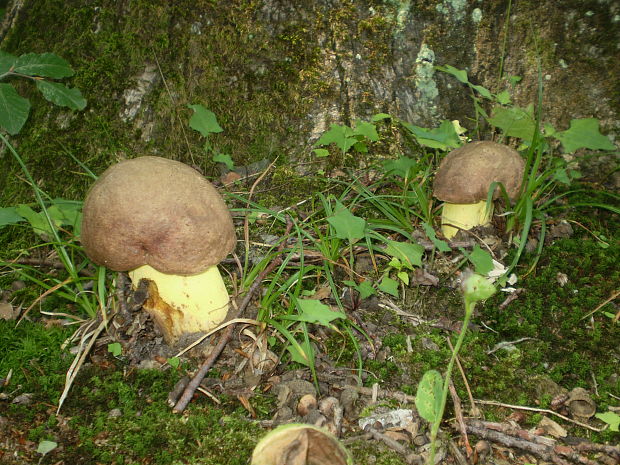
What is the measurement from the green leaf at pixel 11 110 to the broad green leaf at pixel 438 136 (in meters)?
2.28

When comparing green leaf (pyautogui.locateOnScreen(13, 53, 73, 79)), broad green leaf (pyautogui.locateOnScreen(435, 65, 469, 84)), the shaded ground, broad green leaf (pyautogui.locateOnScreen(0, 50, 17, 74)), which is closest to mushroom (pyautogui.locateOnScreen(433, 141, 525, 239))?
the shaded ground

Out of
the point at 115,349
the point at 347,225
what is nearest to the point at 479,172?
the point at 347,225

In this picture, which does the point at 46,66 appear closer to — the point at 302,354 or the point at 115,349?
the point at 115,349

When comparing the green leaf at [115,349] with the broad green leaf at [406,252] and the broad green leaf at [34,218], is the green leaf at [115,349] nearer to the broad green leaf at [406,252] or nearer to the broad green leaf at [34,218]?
the broad green leaf at [34,218]

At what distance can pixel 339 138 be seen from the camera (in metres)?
3.30

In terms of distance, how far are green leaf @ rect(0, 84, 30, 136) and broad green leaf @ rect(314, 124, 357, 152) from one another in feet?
5.82

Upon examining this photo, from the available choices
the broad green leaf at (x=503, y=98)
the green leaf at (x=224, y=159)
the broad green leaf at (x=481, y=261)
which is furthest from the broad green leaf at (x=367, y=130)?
the broad green leaf at (x=481, y=261)

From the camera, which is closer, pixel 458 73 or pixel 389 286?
pixel 389 286

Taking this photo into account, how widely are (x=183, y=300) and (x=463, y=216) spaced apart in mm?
1964

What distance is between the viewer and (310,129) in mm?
3572

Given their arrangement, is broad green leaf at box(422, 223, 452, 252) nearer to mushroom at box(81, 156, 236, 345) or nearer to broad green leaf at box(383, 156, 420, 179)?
broad green leaf at box(383, 156, 420, 179)

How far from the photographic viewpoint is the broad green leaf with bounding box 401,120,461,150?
10.5 ft

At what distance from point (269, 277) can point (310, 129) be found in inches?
52.2

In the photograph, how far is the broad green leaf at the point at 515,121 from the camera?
3.22 meters
